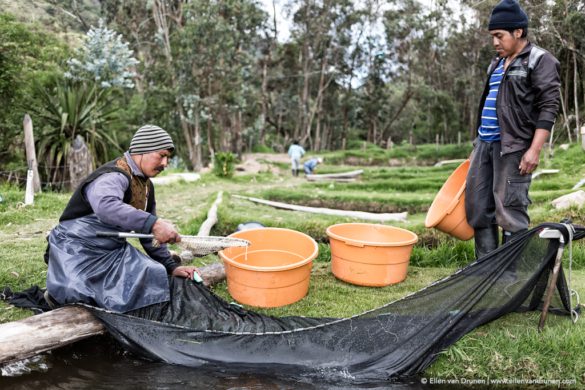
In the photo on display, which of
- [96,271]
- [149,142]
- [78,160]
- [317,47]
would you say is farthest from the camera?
[317,47]

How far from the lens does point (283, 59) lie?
24766 mm

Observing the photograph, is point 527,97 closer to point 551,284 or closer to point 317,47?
point 551,284

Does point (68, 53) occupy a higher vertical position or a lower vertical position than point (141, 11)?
lower

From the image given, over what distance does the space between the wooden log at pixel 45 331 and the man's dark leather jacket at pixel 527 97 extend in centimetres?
300

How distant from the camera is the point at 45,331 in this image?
2.53 metres

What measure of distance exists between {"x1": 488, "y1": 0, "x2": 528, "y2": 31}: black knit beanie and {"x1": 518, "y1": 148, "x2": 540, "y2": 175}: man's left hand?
2.83 ft

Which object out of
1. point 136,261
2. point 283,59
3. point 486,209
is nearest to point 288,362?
point 136,261

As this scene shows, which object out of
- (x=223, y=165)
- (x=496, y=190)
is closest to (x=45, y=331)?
(x=496, y=190)

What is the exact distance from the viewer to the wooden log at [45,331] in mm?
2404

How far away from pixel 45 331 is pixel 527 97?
3.43 metres

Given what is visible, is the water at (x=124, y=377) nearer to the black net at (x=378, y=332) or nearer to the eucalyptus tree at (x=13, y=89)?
the black net at (x=378, y=332)

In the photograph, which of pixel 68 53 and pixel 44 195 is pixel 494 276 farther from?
pixel 68 53

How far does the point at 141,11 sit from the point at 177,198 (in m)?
16.0

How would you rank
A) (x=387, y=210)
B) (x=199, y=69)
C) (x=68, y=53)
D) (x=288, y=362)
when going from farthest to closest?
(x=199, y=69), (x=68, y=53), (x=387, y=210), (x=288, y=362)
